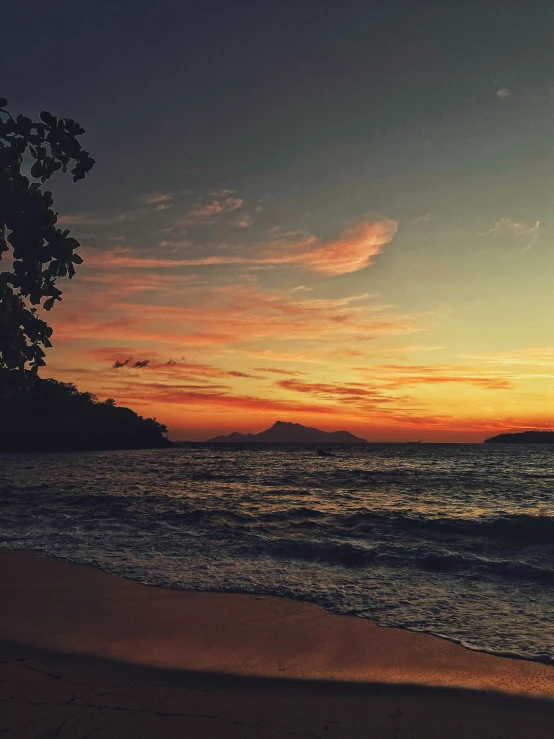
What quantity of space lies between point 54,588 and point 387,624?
23.8 ft

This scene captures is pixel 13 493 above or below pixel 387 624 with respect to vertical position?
below

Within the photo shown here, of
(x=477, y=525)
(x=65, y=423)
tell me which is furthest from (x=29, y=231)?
(x=65, y=423)

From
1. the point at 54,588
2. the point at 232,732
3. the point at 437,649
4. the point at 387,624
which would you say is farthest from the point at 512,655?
the point at 54,588

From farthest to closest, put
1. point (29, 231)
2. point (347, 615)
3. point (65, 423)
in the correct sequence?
1. point (65, 423)
2. point (347, 615)
3. point (29, 231)

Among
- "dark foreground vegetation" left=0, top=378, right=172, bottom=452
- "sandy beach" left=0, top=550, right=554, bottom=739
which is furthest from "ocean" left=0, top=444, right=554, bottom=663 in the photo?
"dark foreground vegetation" left=0, top=378, right=172, bottom=452

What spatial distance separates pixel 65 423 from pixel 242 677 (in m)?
168

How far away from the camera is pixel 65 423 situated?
6270 inches

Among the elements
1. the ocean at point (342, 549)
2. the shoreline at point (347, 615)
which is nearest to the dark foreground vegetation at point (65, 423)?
the ocean at point (342, 549)

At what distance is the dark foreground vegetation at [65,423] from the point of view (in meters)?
149

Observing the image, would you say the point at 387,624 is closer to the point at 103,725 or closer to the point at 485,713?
the point at 485,713

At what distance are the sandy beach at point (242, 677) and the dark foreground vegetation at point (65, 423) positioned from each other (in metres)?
141

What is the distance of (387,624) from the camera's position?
9.12 metres

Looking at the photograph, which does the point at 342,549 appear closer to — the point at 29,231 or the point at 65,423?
the point at 29,231

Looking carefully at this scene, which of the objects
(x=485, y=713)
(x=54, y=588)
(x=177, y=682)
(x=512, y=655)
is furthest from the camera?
(x=54, y=588)
